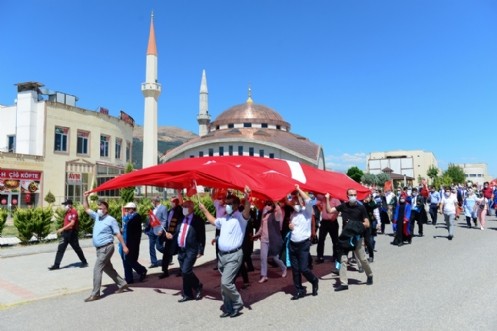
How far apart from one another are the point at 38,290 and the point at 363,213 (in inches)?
262

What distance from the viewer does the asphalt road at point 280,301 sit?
5652 mm

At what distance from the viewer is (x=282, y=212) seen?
9.34 metres

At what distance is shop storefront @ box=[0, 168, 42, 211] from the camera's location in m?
26.5

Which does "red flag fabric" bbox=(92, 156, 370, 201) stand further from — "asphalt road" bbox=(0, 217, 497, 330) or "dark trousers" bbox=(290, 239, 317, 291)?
"asphalt road" bbox=(0, 217, 497, 330)

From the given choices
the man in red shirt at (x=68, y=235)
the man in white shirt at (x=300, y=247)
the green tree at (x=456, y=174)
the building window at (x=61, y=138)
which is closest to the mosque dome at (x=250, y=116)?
the green tree at (x=456, y=174)

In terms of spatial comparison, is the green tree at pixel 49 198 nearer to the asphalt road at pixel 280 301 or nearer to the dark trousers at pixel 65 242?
the asphalt road at pixel 280 301

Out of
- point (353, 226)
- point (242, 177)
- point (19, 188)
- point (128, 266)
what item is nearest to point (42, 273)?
point (128, 266)

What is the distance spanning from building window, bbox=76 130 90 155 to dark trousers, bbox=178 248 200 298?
28.1 metres

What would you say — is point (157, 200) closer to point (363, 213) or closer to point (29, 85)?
point (363, 213)

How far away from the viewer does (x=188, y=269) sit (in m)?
6.87

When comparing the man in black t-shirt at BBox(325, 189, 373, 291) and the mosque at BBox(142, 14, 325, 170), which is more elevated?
the mosque at BBox(142, 14, 325, 170)

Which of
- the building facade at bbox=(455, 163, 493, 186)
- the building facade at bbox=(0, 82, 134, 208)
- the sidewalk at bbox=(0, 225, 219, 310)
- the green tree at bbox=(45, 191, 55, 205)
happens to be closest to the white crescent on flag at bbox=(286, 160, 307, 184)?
the sidewalk at bbox=(0, 225, 219, 310)

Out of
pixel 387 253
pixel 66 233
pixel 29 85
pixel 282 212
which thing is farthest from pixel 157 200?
pixel 29 85

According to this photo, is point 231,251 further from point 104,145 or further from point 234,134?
point 234,134
